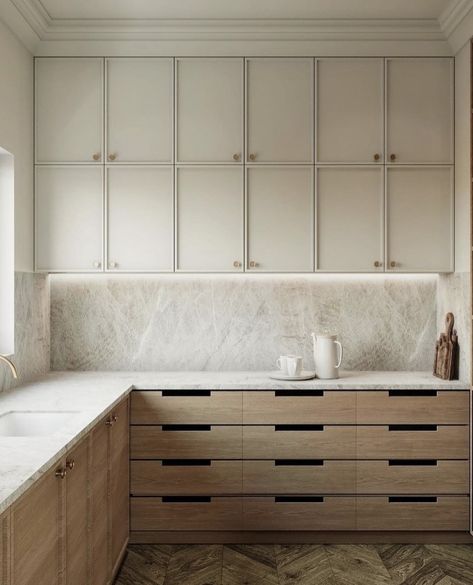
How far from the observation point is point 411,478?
325 cm

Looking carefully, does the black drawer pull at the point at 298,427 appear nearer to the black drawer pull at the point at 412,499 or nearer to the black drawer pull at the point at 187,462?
the black drawer pull at the point at 187,462

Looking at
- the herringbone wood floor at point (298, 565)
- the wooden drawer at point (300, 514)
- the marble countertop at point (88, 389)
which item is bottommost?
the herringbone wood floor at point (298, 565)

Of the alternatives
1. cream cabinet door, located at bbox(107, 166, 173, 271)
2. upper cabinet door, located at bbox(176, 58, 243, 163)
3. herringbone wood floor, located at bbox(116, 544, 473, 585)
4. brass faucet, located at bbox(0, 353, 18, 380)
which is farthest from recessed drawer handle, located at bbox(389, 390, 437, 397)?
brass faucet, located at bbox(0, 353, 18, 380)

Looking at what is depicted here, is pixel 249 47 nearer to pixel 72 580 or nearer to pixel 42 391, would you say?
pixel 42 391

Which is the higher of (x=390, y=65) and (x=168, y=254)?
(x=390, y=65)

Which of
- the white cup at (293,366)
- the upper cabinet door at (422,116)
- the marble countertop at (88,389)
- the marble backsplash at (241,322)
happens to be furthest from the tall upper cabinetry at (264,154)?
the marble countertop at (88,389)

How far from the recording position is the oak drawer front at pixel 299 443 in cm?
324

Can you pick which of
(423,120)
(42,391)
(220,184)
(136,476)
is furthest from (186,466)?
(423,120)

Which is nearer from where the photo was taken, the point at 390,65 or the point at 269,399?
the point at 269,399

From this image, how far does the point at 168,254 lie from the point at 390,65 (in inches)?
65.9

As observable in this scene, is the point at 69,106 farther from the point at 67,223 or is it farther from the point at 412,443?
the point at 412,443

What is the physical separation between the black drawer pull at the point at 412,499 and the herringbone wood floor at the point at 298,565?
244mm

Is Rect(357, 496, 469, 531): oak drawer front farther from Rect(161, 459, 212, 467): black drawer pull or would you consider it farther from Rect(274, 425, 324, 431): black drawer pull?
Rect(161, 459, 212, 467): black drawer pull

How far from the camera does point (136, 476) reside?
10.6 ft
